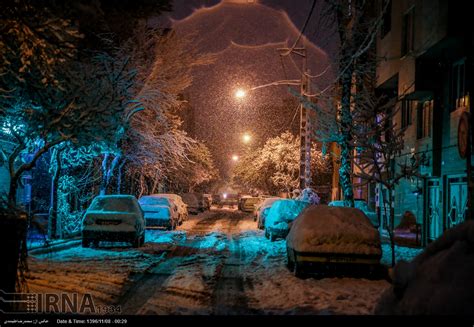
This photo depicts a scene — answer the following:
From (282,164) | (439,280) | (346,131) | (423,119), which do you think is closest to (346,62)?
(346,131)

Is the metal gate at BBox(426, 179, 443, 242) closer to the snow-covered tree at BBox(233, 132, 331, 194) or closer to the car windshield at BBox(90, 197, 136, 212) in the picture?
the car windshield at BBox(90, 197, 136, 212)

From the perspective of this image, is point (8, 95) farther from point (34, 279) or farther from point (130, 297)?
point (130, 297)

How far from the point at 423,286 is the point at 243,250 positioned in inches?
532

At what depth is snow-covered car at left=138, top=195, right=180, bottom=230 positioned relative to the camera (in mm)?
25641

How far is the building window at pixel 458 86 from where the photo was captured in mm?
17766

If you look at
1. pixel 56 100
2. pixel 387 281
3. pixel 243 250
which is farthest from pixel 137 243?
pixel 387 281

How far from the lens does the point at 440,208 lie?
789 inches

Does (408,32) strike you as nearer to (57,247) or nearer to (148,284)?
(57,247)

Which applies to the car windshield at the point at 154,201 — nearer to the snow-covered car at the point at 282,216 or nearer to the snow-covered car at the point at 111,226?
the snow-covered car at the point at 282,216

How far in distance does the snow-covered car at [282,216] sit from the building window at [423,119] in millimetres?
5654

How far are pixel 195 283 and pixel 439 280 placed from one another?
277 inches

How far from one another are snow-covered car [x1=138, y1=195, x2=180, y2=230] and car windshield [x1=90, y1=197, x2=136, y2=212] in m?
7.01

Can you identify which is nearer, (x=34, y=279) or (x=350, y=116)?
(x=34, y=279)

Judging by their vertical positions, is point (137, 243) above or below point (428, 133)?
below
